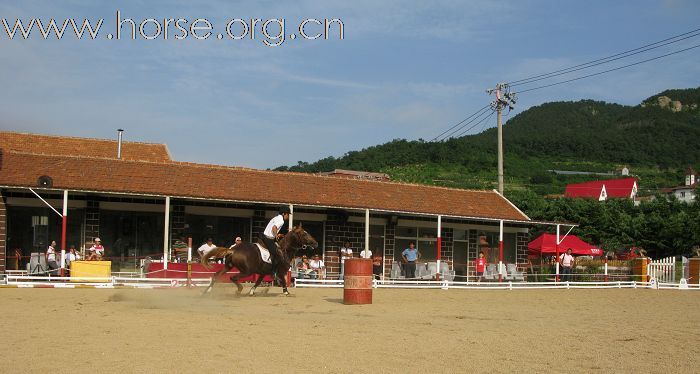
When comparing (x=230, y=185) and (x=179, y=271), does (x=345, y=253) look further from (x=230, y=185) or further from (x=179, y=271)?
(x=179, y=271)

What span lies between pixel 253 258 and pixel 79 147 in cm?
1801

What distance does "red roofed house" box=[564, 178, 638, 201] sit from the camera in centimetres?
7812

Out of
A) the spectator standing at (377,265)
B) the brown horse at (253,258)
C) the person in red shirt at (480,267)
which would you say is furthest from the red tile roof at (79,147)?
the brown horse at (253,258)

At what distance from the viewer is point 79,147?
3238cm

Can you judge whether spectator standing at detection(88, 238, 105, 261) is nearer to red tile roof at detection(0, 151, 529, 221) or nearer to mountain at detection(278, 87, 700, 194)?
red tile roof at detection(0, 151, 529, 221)

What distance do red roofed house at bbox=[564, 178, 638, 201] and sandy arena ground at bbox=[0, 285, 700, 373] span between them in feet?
211

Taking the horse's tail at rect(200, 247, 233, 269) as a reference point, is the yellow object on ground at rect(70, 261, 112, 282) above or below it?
below

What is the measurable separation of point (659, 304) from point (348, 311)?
28.2 ft

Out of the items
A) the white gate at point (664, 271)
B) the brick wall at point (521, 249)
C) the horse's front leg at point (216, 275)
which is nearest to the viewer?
the horse's front leg at point (216, 275)

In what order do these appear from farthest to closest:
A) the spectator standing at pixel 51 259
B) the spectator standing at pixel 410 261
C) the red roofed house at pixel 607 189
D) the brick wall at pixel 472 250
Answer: the red roofed house at pixel 607 189 < the brick wall at pixel 472 250 < the spectator standing at pixel 410 261 < the spectator standing at pixel 51 259

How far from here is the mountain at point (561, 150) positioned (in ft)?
269

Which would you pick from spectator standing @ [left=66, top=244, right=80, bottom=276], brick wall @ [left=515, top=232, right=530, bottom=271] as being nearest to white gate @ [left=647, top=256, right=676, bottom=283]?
Answer: brick wall @ [left=515, top=232, right=530, bottom=271]

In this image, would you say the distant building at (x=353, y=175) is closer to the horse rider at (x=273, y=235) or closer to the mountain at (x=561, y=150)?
the horse rider at (x=273, y=235)

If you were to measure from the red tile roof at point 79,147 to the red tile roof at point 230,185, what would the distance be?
5314mm
